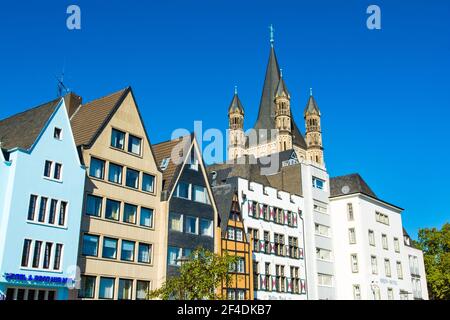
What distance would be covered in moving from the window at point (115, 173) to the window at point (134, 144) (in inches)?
82.8

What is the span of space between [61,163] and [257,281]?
22901 mm

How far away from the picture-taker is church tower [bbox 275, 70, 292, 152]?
506ft

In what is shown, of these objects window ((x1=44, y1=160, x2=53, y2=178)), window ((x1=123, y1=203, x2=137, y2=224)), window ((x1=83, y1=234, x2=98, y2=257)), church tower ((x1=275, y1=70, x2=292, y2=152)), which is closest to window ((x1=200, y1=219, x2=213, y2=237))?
window ((x1=123, y1=203, x2=137, y2=224))

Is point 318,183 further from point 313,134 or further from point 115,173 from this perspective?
point 313,134

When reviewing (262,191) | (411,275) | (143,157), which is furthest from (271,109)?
(143,157)

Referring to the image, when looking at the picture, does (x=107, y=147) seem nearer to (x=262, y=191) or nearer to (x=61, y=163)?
(x=61, y=163)

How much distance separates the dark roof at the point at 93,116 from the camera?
41469mm

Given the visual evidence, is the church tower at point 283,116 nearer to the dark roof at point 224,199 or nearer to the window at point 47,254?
the dark roof at point 224,199

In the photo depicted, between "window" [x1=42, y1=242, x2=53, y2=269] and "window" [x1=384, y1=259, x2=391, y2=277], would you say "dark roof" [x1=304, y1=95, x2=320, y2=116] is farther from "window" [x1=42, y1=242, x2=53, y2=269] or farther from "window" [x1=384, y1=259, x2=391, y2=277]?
"window" [x1=42, y1=242, x2=53, y2=269]

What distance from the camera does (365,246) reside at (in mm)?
63125

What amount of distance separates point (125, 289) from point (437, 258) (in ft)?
195

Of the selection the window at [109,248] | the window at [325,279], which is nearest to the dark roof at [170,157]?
the window at [109,248]

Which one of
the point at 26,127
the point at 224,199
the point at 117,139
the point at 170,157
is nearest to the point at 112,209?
the point at 117,139

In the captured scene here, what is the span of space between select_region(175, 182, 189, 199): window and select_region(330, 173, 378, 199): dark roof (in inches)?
1026
